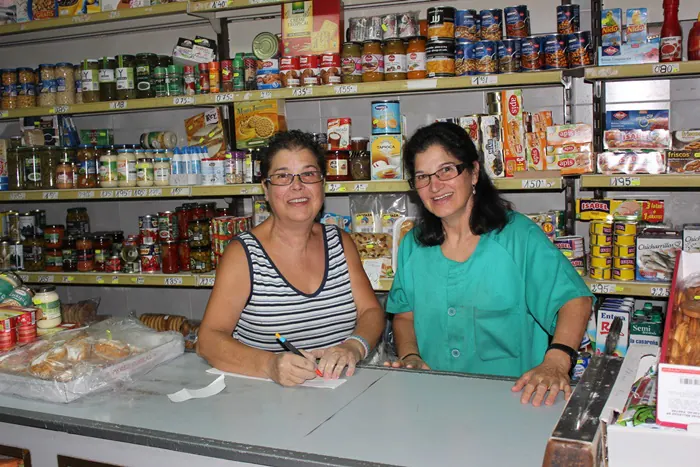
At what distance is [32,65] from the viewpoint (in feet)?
16.4

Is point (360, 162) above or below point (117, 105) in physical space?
below

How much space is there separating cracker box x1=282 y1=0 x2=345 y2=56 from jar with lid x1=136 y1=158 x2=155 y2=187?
3.55 feet

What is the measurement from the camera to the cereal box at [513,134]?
325 centimetres

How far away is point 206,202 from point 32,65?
2.01 metres

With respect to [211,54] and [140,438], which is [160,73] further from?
[140,438]

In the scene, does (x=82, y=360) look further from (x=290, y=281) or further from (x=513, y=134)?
(x=513, y=134)

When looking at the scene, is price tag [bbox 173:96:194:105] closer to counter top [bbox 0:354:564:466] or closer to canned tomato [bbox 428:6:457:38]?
canned tomato [bbox 428:6:457:38]

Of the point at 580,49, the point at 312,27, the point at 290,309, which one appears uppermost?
the point at 312,27

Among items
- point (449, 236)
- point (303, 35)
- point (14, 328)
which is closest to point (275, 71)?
point (303, 35)

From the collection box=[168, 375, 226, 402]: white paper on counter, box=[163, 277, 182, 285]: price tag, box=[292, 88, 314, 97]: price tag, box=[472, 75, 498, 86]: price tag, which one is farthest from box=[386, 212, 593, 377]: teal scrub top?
box=[163, 277, 182, 285]: price tag

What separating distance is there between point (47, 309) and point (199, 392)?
34.3 inches

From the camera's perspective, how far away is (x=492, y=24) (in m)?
3.30

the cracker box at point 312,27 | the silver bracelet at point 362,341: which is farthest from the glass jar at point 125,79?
the silver bracelet at point 362,341

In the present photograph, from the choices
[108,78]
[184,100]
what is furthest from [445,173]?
[108,78]
